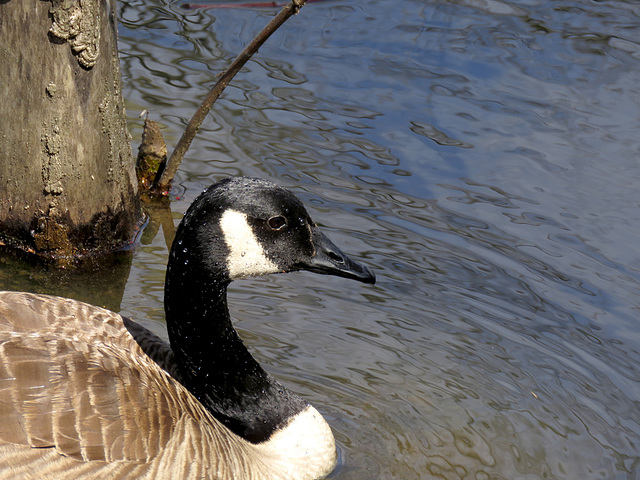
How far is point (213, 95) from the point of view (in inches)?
256

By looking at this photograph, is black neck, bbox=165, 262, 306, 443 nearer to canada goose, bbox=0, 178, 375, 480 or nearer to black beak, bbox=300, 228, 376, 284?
canada goose, bbox=0, 178, 375, 480

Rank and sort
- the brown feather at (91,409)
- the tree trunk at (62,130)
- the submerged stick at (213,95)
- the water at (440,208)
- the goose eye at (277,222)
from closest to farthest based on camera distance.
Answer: the brown feather at (91,409)
the goose eye at (277,222)
the water at (440,208)
the tree trunk at (62,130)
the submerged stick at (213,95)

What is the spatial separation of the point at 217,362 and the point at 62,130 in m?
2.08

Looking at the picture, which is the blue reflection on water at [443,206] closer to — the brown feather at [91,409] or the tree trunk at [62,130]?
the tree trunk at [62,130]

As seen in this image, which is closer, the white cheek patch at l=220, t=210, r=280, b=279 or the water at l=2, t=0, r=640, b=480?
the white cheek patch at l=220, t=210, r=280, b=279

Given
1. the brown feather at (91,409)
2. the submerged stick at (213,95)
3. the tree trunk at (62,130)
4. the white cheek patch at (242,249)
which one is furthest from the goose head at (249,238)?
the submerged stick at (213,95)

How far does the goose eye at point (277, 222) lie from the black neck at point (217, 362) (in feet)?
1.18

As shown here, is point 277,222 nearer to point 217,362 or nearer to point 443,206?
point 217,362

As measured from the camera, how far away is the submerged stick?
5938 millimetres

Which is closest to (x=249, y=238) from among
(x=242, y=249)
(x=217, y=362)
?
(x=242, y=249)

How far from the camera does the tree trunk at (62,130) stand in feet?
17.4

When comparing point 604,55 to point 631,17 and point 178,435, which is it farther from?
point 178,435

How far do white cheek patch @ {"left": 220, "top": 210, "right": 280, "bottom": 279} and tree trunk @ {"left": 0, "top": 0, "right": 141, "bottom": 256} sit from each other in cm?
199

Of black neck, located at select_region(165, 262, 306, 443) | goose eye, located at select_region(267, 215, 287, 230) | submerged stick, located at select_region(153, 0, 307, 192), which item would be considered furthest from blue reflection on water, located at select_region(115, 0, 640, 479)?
goose eye, located at select_region(267, 215, 287, 230)
